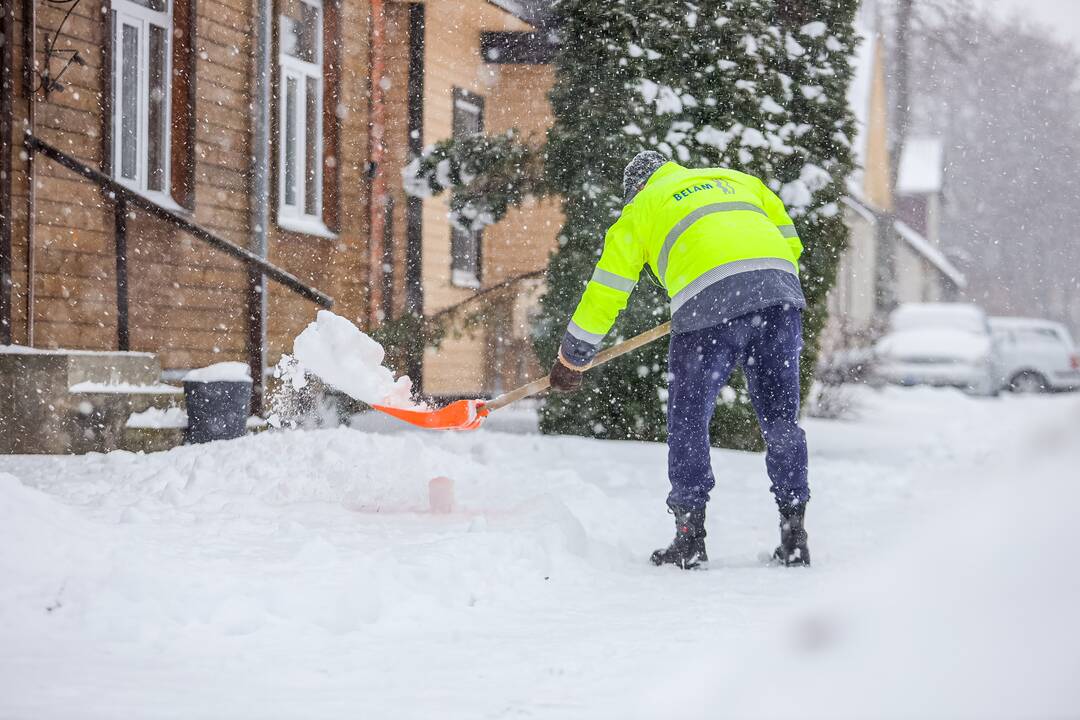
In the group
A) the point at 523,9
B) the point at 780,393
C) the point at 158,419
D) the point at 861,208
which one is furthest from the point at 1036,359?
the point at 780,393

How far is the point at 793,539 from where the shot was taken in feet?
17.3

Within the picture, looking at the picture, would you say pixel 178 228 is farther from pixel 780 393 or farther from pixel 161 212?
pixel 780 393

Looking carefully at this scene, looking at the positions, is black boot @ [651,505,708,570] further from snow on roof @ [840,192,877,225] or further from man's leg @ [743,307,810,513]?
snow on roof @ [840,192,877,225]

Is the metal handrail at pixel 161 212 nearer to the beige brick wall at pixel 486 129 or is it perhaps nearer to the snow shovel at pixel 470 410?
the beige brick wall at pixel 486 129

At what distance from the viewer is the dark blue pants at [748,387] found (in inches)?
202

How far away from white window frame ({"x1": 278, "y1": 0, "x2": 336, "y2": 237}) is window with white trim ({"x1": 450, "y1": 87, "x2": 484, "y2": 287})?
126 inches

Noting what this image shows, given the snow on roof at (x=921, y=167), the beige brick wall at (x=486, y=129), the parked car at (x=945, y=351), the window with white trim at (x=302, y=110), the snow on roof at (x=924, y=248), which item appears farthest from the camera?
the snow on roof at (x=921, y=167)

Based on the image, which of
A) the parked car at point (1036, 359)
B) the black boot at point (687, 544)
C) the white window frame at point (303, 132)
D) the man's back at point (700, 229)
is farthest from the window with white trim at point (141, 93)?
the parked car at point (1036, 359)

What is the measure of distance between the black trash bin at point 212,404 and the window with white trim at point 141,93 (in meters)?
1.91

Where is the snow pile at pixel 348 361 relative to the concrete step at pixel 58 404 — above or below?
above

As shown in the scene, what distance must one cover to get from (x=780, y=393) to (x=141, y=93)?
246 inches

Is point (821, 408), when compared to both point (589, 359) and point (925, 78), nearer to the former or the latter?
point (589, 359)

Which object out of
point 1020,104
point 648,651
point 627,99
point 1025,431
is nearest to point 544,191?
point 627,99

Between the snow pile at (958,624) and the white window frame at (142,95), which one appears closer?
the snow pile at (958,624)
